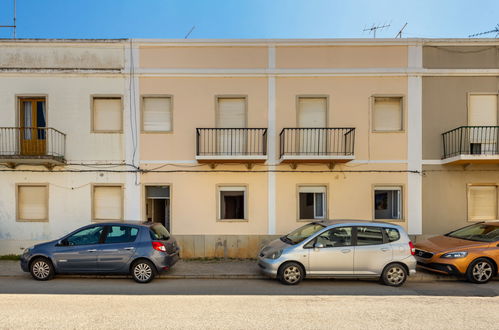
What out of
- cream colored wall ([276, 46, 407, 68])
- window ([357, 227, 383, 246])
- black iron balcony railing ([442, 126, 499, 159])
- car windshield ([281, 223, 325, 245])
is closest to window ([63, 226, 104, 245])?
car windshield ([281, 223, 325, 245])

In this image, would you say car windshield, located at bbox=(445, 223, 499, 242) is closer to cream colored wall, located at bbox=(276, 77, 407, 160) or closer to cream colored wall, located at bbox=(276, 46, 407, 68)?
cream colored wall, located at bbox=(276, 77, 407, 160)

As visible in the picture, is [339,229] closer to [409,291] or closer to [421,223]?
[409,291]

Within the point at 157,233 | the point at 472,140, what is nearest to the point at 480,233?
the point at 472,140

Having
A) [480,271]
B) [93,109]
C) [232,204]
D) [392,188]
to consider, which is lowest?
[480,271]

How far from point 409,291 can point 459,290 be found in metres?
1.24

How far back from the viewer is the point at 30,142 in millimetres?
10047

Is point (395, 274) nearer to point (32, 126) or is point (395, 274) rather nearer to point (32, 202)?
point (32, 202)

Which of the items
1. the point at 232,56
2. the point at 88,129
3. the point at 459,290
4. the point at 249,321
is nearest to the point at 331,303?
the point at 249,321

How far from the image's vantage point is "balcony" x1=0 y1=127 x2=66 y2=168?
9.83m

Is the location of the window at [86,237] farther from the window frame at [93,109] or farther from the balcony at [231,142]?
the window frame at [93,109]

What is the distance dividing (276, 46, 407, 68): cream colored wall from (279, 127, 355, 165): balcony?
2289mm

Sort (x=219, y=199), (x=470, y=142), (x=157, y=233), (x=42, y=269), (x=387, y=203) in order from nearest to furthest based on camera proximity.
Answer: (x=42, y=269) < (x=157, y=233) < (x=470, y=142) < (x=219, y=199) < (x=387, y=203)

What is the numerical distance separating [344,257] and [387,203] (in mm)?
4329

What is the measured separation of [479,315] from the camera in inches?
205
